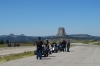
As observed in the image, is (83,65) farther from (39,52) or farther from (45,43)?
(45,43)

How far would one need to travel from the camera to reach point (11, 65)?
15859 millimetres

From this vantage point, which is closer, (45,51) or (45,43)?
(45,51)

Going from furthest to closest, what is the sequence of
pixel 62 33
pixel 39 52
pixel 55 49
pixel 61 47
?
1. pixel 62 33
2. pixel 61 47
3. pixel 55 49
4. pixel 39 52

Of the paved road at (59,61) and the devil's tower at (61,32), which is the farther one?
→ the devil's tower at (61,32)

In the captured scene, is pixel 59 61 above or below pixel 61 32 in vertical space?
below

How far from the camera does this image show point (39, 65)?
52.1ft

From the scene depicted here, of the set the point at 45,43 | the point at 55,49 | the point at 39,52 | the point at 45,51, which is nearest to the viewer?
the point at 39,52

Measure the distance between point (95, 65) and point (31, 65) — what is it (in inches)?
158

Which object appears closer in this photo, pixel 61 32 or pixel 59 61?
pixel 59 61

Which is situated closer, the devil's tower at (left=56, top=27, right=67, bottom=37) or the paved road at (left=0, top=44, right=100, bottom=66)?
the paved road at (left=0, top=44, right=100, bottom=66)

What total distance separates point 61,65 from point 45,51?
8456mm

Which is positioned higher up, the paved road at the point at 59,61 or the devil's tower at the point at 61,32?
the devil's tower at the point at 61,32

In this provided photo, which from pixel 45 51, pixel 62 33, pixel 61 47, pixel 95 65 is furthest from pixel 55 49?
pixel 62 33

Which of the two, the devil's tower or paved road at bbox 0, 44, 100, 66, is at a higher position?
the devil's tower
